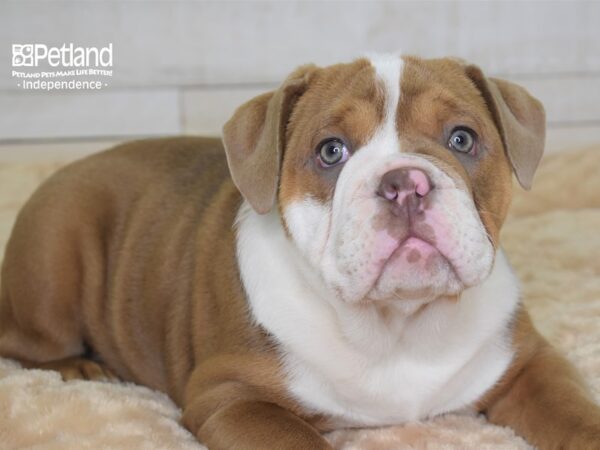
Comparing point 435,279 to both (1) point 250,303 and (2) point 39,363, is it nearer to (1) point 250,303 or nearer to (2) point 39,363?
(1) point 250,303

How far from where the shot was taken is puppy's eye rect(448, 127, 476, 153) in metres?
2.61

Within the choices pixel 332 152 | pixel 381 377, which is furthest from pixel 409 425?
pixel 332 152

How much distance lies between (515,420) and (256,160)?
1.00 metres

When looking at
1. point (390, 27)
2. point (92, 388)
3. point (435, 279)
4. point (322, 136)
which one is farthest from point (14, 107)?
point (435, 279)

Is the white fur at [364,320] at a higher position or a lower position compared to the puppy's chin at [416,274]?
lower

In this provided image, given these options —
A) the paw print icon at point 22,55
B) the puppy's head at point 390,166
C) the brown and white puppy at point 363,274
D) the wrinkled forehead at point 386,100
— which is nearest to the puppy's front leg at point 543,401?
the brown and white puppy at point 363,274

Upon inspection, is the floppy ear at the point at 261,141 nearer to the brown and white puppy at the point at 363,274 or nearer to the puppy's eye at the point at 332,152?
the brown and white puppy at the point at 363,274

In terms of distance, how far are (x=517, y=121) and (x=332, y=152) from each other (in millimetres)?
539

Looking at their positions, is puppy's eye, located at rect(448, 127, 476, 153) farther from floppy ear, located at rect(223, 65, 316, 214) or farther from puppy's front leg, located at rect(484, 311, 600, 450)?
puppy's front leg, located at rect(484, 311, 600, 450)

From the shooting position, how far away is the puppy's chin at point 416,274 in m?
2.32

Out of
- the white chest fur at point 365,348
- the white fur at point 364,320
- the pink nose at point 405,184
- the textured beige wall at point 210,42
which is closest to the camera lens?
the pink nose at point 405,184

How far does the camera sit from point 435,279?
236cm

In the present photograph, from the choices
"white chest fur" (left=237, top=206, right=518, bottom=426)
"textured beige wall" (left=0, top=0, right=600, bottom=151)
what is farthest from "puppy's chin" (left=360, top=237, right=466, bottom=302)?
"textured beige wall" (left=0, top=0, right=600, bottom=151)

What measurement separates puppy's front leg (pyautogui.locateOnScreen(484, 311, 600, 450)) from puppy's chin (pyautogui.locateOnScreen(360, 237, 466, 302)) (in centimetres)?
51
